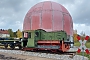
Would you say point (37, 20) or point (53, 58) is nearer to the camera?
point (53, 58)

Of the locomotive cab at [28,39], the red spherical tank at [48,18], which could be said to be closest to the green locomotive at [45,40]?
the locomotive cab at [28,39]

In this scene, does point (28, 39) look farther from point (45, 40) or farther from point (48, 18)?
point (48, 18)

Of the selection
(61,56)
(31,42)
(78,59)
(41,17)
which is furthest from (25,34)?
(78,59)

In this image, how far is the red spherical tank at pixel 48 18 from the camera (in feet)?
82.7

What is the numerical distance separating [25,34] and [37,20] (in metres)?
5.52

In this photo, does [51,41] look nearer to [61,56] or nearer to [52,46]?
[52,46]

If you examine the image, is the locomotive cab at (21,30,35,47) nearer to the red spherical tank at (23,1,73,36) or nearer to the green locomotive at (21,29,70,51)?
the green locomotive at (21,29,70,51)

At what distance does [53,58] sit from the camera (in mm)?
15500

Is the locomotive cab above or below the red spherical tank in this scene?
below

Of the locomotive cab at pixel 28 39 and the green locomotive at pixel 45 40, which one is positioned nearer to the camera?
the green locomotive at pixel 45 40

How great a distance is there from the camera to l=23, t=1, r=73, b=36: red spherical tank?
82.7 feet

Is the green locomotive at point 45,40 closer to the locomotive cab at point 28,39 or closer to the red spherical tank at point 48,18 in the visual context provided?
the locomotive cab at point 28,39

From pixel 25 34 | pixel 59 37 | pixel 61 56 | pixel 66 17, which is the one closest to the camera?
pixel 61 56

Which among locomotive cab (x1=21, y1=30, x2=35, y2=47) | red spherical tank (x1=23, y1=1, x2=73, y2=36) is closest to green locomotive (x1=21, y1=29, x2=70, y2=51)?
locomotive cab (x1=21, y1=30, x2=35, y2=47)
